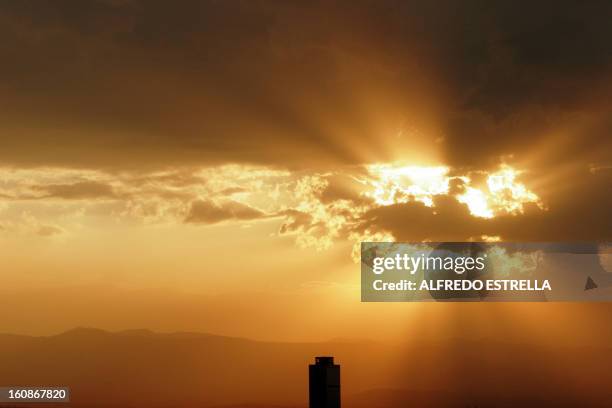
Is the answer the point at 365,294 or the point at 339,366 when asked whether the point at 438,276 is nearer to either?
the point at 365,294

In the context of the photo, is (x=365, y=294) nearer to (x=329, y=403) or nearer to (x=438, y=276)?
(x=438, y=276)

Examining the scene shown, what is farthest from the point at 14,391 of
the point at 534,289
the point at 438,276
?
the point at 534,289

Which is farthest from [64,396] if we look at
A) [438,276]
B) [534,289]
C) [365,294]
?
[534,289]

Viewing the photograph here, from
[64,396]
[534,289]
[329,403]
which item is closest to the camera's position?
[329,403]

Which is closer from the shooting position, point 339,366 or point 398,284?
point 339,366

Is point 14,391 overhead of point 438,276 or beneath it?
beneath

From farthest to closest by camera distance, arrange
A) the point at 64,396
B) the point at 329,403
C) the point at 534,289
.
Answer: the point at 534,289
the point at 64,396
the point at 329,403
